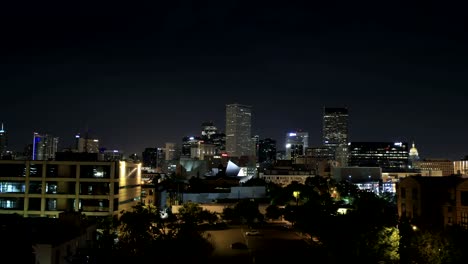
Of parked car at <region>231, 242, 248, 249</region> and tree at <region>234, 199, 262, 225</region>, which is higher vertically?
tree at <region>234, 199, 262, 225</region>

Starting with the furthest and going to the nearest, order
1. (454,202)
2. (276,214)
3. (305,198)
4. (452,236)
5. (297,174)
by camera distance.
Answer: (297,174) < (305,198) < (276,214) < (454,202) < (452,236)

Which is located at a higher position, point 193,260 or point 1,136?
point 1,136

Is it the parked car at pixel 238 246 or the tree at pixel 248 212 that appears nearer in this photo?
the parked car at pixel 238 246

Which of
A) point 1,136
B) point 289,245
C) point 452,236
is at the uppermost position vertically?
point 1,136

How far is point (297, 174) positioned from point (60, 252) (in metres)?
133

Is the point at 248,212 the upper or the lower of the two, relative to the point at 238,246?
upper

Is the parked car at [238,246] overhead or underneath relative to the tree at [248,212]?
underneath

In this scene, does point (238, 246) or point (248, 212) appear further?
point (248, 212)

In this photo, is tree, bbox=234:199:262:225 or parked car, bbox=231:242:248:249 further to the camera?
tree, bbox=234:199:262:225

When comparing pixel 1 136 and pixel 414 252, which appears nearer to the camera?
pixel 414 252

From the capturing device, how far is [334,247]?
3262cm

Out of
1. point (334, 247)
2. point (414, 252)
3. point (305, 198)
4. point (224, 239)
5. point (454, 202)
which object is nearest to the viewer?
point (414, 252)

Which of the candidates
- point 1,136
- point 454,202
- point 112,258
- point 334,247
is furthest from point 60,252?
point 1,136

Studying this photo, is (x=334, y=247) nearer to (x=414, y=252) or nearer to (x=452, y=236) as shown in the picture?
(x=414, y=252)
